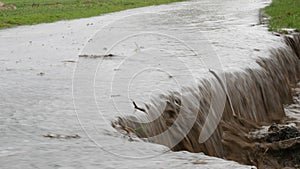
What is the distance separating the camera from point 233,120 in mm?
9000

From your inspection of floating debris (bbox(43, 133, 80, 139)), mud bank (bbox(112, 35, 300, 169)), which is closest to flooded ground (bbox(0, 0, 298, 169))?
floating debris (bbox(43, 133, 80, 139))

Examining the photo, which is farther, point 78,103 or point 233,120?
point 233,120

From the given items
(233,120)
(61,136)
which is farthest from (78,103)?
(233,120)

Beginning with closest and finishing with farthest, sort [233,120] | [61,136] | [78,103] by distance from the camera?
[61,136] → [78,103] → [233,120]

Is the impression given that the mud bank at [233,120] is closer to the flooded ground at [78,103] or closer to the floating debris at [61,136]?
the flooded ground at [78,103]

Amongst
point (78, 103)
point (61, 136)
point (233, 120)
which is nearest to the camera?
point (61, 136)

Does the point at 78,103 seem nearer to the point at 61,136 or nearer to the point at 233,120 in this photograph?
the point at 61,136

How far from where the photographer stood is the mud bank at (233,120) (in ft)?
22.3

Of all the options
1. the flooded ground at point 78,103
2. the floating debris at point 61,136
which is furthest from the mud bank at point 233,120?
the floating debris at point 61,136

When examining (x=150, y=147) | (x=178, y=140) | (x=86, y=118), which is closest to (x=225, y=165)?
(x=150, y=147)

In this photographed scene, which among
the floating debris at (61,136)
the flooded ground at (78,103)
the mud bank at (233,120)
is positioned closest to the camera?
the flooded ground at (78,103)

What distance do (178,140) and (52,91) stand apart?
2.45 metres

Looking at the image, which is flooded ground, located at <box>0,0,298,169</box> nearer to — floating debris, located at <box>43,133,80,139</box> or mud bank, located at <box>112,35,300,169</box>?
floating debris, located at <box>43,133,80,139</box>

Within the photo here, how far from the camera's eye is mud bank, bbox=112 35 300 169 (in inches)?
267
